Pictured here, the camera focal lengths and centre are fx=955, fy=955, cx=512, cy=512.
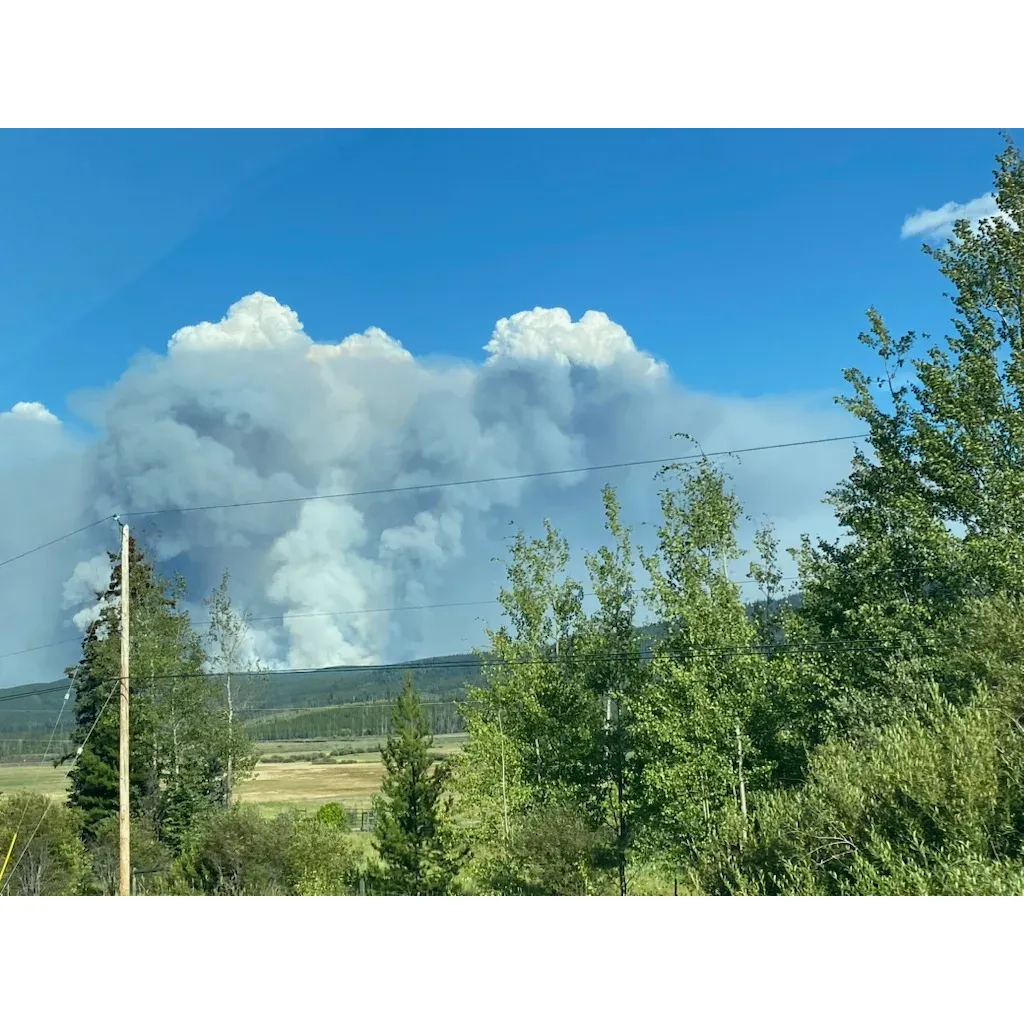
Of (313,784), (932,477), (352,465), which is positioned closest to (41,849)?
(313,784)

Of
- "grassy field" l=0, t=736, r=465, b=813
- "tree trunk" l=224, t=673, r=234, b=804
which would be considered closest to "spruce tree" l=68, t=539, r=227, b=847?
"tree trunk" l=224, t=673, r=234, b=804

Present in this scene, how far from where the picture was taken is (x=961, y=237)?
16266 millimetres

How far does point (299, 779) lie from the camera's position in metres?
26.3

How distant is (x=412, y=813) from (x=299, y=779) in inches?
161

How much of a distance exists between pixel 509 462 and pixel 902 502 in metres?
21.6

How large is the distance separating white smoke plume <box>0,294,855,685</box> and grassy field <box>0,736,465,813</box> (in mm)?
2707

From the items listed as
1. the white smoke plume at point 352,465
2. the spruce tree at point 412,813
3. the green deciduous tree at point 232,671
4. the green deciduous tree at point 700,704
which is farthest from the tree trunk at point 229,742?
the green deciduous tree at point 700,704

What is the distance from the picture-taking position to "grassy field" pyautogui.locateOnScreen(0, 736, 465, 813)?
22703 mm

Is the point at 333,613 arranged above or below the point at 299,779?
above

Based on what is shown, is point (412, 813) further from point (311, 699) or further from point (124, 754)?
point (124, 754)

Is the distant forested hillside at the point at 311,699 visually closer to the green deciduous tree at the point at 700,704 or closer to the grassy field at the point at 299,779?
the grassy field at the point at 299,779

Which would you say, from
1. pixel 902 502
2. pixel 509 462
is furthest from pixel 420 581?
pixel 902 502
